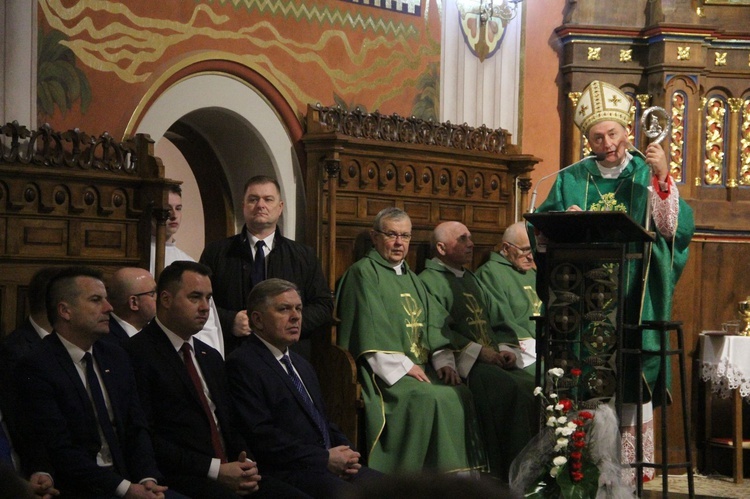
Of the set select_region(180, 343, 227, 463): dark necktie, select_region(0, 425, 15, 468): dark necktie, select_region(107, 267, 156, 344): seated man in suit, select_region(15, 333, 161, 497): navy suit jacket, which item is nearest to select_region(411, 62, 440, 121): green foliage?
select_region(107, 267, 156, 344): seated man in suit

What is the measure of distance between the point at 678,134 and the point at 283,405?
4.38 meters

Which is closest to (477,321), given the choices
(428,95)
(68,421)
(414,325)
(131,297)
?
A: (414,325)

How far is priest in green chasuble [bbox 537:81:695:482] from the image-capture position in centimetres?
517

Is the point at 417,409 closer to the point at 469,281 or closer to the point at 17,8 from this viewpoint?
the point at 469,281

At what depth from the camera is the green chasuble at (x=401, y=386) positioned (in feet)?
18.8

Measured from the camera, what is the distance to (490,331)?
258 inches

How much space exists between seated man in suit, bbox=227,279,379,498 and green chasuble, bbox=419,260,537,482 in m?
1.64

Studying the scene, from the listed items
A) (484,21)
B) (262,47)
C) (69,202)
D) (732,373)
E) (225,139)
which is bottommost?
(732,373)

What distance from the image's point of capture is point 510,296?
675 cm

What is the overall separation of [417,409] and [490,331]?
996 mm

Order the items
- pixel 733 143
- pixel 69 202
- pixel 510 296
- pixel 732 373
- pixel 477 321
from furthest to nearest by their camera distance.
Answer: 1. pixel 733 143
2. pixel 732 373
3. pixel 510 296
4. pixel 477 321
5. pixel 69 202

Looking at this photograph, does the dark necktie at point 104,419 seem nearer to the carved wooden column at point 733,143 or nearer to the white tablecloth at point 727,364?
the white tablecloth at point 727,364

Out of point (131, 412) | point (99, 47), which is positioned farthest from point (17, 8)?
point (131, 412)

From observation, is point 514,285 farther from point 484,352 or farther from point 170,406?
point 170,406
